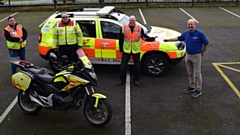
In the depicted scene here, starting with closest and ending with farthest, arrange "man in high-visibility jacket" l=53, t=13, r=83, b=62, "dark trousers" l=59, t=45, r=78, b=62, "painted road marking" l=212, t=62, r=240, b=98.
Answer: "man in high-visibility jacket" l=53, t=13, r=83, b=62, "painted road marking" l=212, t=62, r=240, b=98, "dark trousers" l=59, t=45, r=78, b=62

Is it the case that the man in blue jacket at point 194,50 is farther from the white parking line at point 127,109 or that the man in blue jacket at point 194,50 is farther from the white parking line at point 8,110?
the white parking line at point 8,110

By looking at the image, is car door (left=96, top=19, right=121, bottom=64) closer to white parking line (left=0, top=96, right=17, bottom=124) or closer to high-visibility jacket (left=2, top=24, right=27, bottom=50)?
high-visibility jacket (left=2, top=24, right=27, bottom=50)

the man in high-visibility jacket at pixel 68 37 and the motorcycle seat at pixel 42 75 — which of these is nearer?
the motorcycle seat at pixel 42 75

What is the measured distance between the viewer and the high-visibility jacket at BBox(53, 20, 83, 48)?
24.1 feet

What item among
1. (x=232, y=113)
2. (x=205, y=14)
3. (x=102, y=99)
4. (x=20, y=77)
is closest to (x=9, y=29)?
(x=20, y=77)

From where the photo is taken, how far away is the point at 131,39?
756 cm

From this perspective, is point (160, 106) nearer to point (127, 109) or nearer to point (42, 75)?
point (127, 109)

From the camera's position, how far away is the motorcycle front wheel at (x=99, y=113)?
571cm

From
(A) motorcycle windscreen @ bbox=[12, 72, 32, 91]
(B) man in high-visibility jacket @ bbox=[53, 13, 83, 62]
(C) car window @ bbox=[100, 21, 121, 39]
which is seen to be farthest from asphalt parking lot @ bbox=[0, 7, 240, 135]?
(B) man in high-visibility jacket @ bbox=[53, 13, 83, 62]

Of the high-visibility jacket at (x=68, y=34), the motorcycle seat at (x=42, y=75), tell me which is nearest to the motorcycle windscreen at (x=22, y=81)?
the motorcycle seat at (x=42, y=75)

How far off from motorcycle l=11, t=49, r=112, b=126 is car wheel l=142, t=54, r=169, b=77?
2.73 m

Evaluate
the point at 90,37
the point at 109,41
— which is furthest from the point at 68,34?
the point at 109,41

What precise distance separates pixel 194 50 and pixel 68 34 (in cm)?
282

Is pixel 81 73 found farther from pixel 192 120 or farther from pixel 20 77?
pixel 192 120
